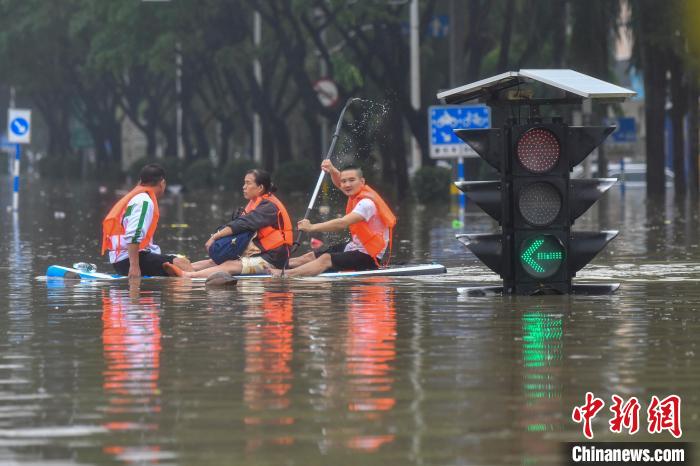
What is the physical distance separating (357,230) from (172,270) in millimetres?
1847

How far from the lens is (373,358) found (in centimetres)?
1134

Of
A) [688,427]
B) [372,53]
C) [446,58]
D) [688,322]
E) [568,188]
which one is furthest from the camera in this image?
[446,58]

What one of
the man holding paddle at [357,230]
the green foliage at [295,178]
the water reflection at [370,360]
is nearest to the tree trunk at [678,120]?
the green foliage at [295,178]

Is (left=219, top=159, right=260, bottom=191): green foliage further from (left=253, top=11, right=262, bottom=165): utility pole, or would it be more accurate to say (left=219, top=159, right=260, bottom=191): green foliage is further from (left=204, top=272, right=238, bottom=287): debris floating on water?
(left=204, top=272, right=238, bottom=287): debris floating on water

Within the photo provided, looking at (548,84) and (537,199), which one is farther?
(537,199)

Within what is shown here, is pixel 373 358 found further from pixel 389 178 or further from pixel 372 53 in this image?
pixel 389 178

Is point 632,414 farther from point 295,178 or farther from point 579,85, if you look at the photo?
point 295,178

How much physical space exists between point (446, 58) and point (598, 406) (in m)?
47.6

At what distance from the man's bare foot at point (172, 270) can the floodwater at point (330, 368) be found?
2.16 feet

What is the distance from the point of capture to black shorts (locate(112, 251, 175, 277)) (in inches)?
744

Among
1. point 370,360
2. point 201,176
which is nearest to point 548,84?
A: point 370,360

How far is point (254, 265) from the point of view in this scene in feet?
62.8

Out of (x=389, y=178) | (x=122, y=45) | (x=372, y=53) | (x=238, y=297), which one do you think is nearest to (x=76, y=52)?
(x=122, y=45)

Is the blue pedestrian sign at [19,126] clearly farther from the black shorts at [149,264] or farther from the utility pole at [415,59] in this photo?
the black shorts at [149,264]
